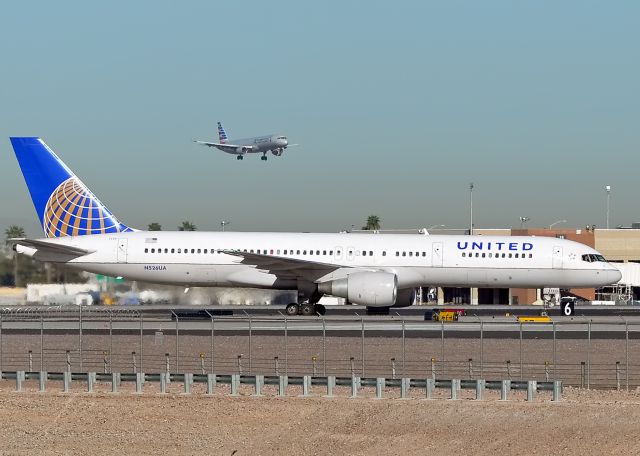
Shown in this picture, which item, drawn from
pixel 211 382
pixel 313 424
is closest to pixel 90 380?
pixel 211 382

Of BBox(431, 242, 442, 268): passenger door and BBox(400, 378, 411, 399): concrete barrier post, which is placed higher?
BBox(431, 242, 442, 268): passenger door

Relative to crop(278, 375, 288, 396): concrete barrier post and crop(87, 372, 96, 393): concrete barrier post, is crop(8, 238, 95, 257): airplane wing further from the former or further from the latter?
crop(278, 375, 288, 396): concrete barrier post

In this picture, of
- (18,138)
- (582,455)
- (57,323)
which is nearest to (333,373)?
(582,455)

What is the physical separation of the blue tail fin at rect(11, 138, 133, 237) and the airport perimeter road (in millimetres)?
8805

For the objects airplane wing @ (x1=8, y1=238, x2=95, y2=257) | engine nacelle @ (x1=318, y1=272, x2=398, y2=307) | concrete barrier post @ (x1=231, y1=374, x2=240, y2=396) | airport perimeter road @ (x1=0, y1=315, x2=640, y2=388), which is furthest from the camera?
airplane wing @ (x1=8, y1=238, x2=95, y2=257)

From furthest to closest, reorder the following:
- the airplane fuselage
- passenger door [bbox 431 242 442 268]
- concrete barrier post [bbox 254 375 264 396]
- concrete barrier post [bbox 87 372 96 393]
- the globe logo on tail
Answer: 1. the globe logo on tail
2. the airplane fuselage
3. passenger door [bbox 431 242 442 268]
4. concrete barrier post [bbox 87 372 96 393]
5. concrete barrier post [bbox 254 375 264 396]

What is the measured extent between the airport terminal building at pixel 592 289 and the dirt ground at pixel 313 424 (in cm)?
→ 6107

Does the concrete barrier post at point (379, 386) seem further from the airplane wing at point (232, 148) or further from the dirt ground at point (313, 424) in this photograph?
the airplane wing at point (232, 148)

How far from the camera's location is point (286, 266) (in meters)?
62.4

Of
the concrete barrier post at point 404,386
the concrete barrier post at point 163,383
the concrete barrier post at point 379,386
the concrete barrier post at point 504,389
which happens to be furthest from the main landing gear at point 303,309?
the concrete barrier post at point 504,389

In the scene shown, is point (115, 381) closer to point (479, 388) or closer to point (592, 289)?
point (479, 388)

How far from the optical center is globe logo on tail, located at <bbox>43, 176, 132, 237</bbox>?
66.6m

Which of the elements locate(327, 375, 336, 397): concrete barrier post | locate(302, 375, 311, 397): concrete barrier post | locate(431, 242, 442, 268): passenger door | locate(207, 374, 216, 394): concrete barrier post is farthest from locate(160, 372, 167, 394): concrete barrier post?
locate(431, 242, 442, 268): passenger door

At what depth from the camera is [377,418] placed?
36750mm
